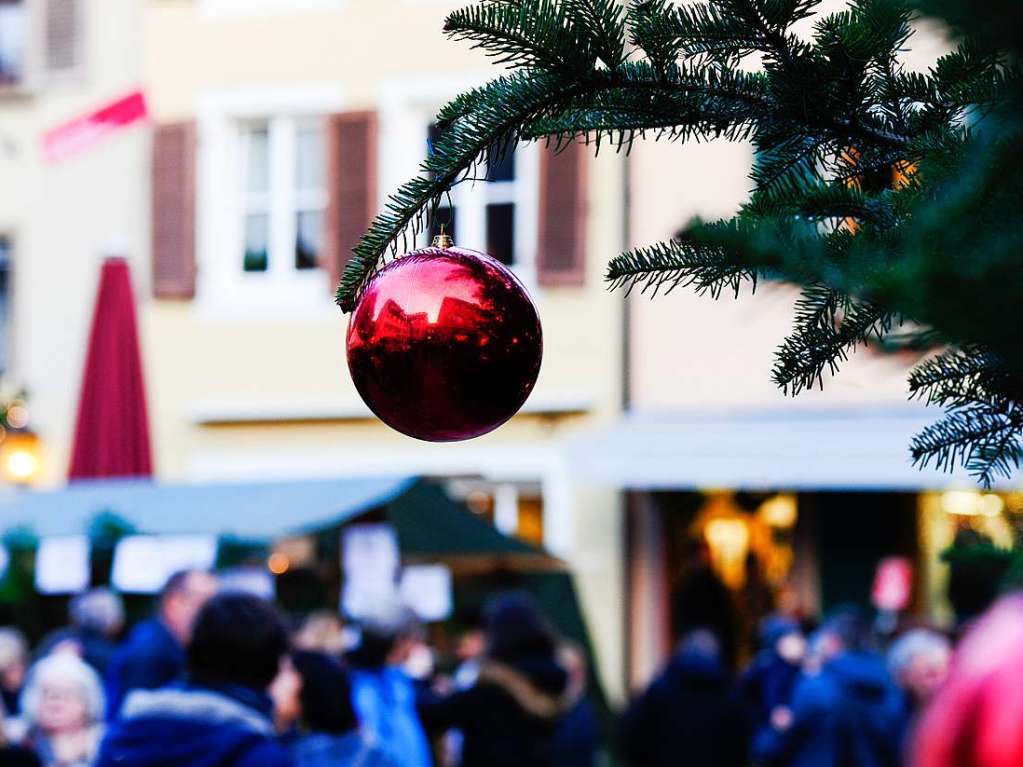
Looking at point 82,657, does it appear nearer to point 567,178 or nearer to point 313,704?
point 313,704

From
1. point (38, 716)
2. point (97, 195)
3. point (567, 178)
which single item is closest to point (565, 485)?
point (567, 178)

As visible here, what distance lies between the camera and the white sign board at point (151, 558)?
870 cm

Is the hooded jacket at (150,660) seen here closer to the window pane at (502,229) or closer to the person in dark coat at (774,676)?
the person in dark coat at (774,676)

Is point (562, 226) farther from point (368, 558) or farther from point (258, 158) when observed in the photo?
point (368, 558)

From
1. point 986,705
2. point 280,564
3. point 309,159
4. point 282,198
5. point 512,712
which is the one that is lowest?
point 280,564

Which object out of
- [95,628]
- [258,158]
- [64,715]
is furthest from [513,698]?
[258,158]

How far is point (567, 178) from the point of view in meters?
13.6

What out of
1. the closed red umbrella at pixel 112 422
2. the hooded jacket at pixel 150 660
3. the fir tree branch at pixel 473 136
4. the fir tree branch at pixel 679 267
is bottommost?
the hooded jacket at pixel 150 660

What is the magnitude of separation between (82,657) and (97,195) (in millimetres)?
7833

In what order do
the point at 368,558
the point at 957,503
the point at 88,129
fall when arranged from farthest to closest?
the point at 957,503, the point at 88,129, the point at 368,558

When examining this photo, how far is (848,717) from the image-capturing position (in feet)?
25.5

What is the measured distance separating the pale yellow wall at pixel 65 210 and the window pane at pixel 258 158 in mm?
895

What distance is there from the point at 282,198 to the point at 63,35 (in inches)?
98.1

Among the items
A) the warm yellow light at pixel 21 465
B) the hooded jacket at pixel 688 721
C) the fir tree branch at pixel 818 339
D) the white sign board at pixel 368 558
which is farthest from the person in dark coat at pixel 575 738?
the fir tree branch at pixel 818 339
